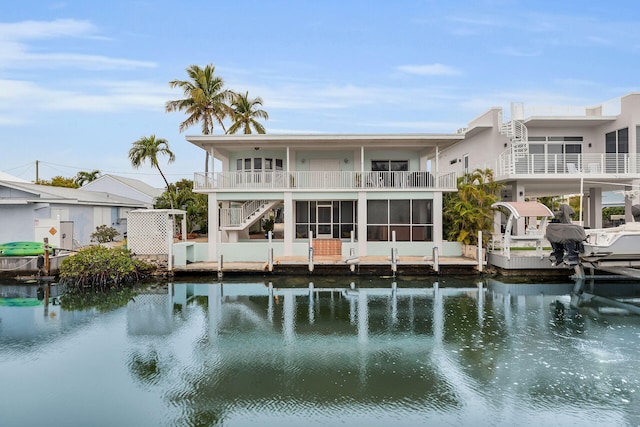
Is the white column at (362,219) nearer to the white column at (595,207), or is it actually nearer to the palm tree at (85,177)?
the white column at (595,207)

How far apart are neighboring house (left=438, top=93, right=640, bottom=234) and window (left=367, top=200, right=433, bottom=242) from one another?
4.90 metres

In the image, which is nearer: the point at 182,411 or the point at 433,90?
the point at 182,411

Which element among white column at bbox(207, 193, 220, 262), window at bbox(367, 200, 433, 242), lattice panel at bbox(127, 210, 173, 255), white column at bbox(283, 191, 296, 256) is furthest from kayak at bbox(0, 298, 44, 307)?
window at bbox(367, 200, 433, 242)

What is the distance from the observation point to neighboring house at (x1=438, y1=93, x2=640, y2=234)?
72.7 feet

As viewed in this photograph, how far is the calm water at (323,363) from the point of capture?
727cm

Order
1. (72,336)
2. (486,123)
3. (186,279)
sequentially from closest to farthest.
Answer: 1. (72,336)
2. (186,279)
3. (486,123)

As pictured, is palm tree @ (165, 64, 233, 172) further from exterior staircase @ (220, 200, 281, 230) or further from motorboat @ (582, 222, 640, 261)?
motorboat @ (582, 222, 640, 261)

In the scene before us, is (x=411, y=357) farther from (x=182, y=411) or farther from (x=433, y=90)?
(x=433, y=90)

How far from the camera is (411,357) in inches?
386

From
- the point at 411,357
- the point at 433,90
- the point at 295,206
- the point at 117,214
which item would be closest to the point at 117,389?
the point at 411,357

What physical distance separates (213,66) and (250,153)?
1189 cm

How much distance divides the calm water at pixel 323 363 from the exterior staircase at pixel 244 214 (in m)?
6.71

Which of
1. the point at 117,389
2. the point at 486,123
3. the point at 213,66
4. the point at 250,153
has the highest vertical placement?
the point at 213,66

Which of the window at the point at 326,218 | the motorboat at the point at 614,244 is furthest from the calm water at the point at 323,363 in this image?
the window at the point at 326,218
